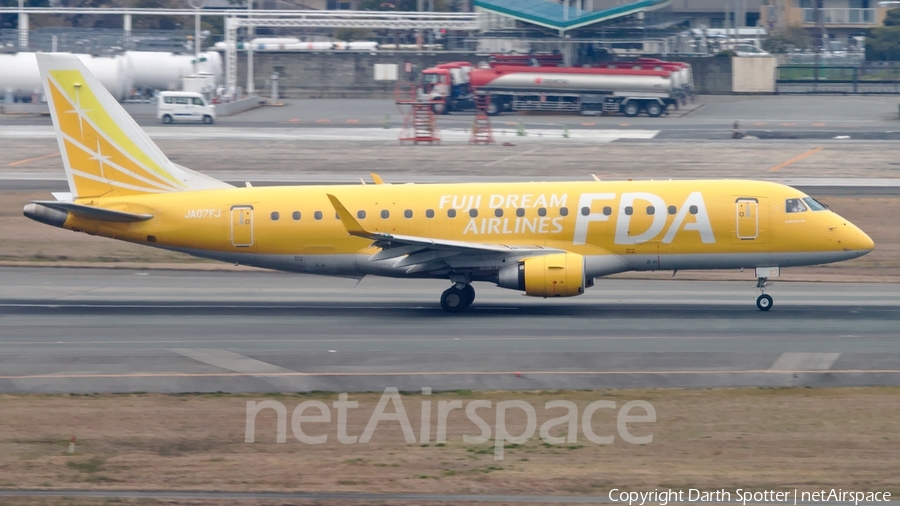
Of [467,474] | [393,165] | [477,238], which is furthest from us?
[393,165]

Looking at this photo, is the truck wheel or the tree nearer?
the truck wheel

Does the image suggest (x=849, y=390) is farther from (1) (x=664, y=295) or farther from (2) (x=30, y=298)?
(2) (x=30, y=298)

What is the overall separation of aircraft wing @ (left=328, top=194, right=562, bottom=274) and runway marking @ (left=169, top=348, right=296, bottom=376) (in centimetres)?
511

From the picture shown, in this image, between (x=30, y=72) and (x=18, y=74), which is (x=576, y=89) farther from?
(x=18, y=74)

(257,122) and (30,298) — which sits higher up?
(257,122)

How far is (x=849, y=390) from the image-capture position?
1934 cm

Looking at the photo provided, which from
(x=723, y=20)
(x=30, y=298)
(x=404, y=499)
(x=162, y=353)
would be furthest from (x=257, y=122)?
(x=723, y=20)

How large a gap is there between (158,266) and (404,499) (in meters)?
25.3

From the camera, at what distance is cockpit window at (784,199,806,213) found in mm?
27797

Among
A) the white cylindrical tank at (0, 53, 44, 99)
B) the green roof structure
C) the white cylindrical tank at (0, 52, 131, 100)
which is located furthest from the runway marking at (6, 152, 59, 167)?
the green roof structure

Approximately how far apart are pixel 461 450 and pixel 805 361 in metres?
9.34

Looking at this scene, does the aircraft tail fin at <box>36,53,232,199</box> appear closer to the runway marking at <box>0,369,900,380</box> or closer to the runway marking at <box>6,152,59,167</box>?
the runway marking at <box>0,369,900,380</box>
